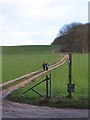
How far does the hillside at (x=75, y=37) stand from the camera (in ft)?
372

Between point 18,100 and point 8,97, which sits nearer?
point 18,100

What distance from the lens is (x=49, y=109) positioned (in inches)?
581

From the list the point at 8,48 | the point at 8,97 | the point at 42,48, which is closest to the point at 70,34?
the point at 42,48

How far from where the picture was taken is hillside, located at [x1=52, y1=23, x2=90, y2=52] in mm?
113500

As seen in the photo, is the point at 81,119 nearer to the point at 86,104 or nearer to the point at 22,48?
the point at 86,104

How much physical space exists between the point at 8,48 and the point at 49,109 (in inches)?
A: 4456

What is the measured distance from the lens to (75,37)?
126 meters

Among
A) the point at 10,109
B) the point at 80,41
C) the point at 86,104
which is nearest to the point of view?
the point at 10,109

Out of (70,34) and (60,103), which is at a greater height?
(70,34)

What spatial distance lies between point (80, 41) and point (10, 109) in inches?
4074

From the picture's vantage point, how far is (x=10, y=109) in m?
14.5

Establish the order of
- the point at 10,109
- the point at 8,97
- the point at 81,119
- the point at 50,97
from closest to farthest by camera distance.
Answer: the point at 81,119
the point at 10,109
the point at 50,97
the point at 8,97

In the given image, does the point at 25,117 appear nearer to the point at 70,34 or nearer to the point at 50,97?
the point at 50,97

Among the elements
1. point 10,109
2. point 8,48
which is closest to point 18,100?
point 10,109
